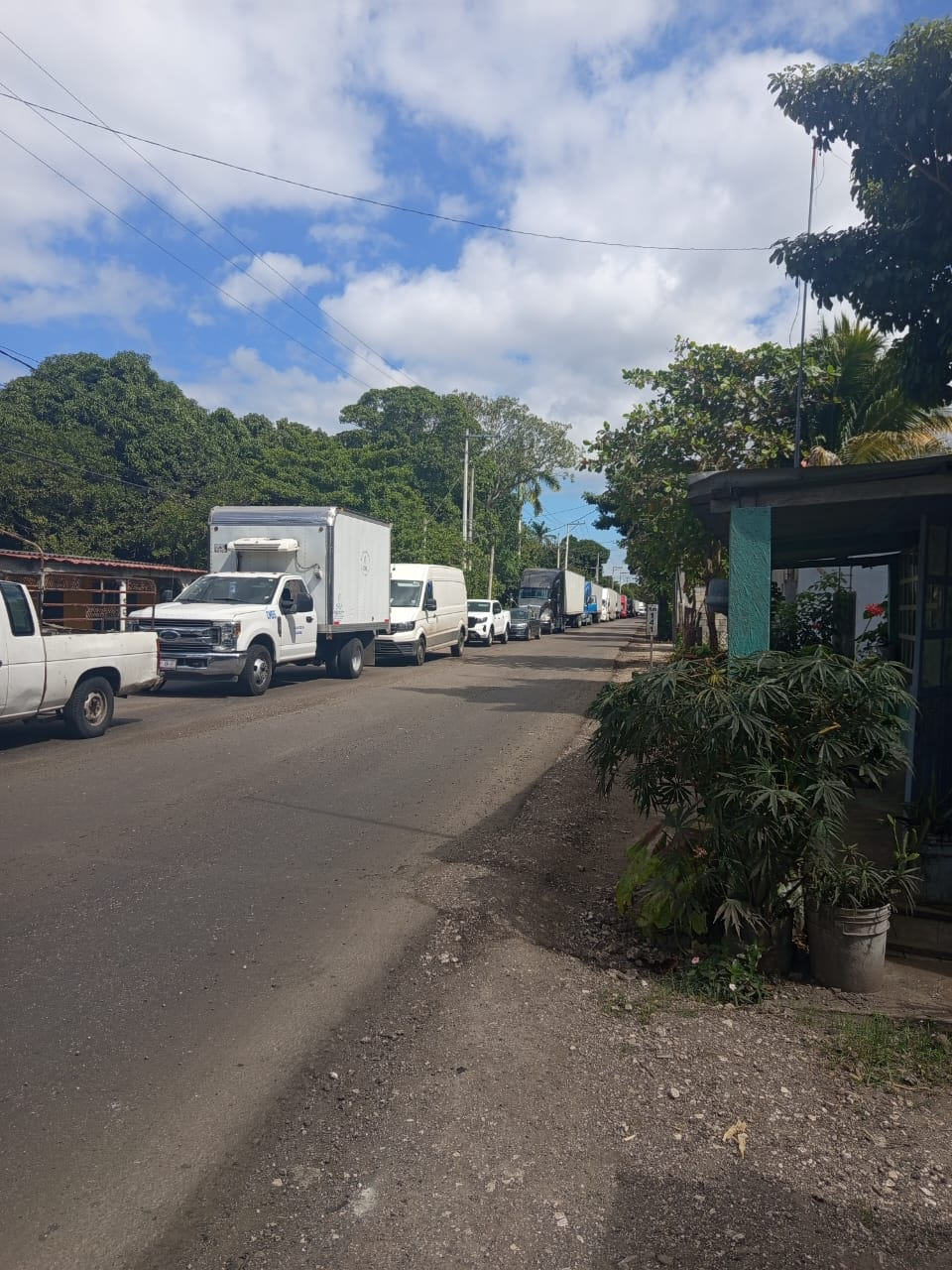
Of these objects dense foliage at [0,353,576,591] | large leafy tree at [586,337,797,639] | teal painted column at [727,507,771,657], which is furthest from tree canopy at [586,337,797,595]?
dense foliage at [0,353,576,591]

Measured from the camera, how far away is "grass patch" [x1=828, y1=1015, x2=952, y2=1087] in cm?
396

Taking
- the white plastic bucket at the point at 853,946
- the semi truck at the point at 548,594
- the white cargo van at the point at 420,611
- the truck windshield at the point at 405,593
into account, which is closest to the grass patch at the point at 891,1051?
the white plastic bucket at the point at 853,946

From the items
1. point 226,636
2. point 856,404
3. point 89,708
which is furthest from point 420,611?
point 89,708

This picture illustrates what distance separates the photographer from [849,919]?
4.64m

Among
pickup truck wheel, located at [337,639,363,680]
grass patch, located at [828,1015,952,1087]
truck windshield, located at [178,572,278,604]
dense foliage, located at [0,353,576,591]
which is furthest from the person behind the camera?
dense foliage, located at [0,353,576,591]

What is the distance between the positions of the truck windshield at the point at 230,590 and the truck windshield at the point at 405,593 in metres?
7.04

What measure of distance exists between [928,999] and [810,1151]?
5.04 ft

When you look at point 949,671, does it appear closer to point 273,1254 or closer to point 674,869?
point 674,869

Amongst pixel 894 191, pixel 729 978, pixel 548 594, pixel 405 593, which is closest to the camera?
pixel 729 978

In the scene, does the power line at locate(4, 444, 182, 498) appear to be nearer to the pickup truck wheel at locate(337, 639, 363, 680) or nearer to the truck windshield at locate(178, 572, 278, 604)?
the pickup truck wheel at locate(337, 639, 363, 680)

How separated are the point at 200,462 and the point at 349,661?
22801 millimetres

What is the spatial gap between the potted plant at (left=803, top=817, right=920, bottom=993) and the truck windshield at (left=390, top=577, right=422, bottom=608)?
19.9m

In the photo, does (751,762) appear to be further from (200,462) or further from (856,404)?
(200,462)

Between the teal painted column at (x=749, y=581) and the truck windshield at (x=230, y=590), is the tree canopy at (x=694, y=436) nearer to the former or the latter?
the truck windshield at (x=230, y=590)
